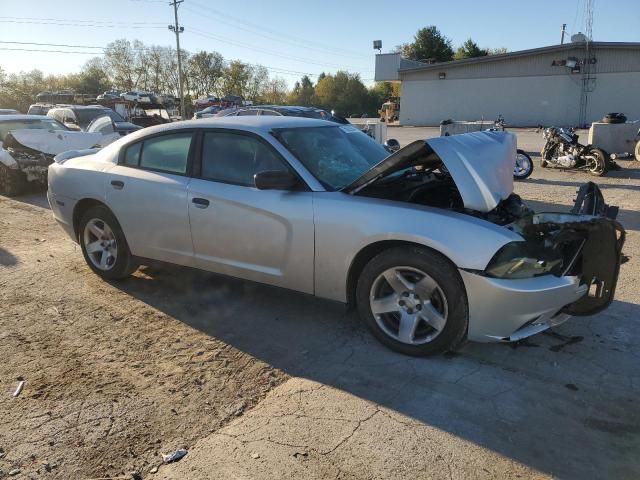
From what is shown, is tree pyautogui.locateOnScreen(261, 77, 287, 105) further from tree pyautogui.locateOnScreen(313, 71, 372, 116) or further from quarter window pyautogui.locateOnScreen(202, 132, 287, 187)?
quarter window pyautogui.locateOnScreen(202, 132, 287, 187)

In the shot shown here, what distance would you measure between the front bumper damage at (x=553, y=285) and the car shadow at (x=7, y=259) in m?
5.09

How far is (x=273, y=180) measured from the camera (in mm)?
3697

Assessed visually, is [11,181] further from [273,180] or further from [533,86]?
[533,86]

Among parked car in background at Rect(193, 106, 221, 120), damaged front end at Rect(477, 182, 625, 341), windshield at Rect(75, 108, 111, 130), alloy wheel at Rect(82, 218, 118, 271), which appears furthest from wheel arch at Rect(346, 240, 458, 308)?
parked car in background at Rect(193, 106, 221, 120)

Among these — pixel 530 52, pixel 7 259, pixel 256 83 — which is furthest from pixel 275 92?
pixel 7 259

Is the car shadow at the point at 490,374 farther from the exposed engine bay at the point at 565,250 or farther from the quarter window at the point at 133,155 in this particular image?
the quarter window at the point at 133,155

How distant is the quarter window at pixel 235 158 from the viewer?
4062 millimetres

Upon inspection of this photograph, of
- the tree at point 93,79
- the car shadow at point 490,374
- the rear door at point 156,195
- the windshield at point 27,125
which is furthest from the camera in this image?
the tree at point 93,79

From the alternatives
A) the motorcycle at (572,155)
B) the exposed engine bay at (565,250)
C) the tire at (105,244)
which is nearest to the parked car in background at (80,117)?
the tire at (105,244)

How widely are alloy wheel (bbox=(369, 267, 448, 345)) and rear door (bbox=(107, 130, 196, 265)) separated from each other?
1.76m

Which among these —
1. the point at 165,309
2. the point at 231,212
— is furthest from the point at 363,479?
the point at 165,309

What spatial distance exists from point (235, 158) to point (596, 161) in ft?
34.6

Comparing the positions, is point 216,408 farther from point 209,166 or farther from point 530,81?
point 530,81

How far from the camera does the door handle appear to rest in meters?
4.17
